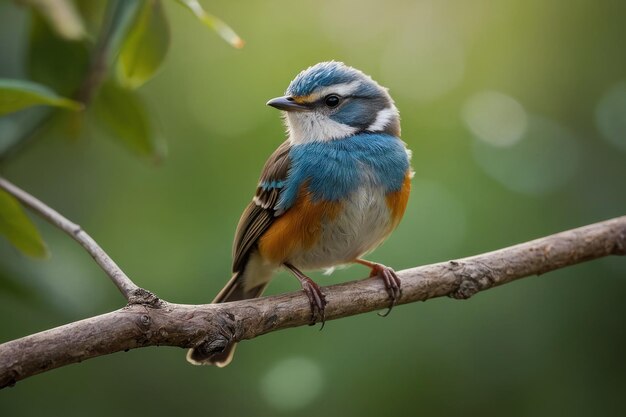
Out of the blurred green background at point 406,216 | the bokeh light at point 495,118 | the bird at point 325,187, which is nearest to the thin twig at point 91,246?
the blurred green background at point 406,216

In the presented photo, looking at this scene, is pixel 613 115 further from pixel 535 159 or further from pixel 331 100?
pixel 331 100

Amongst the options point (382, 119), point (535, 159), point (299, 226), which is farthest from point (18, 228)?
point (535, 159)

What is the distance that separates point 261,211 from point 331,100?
669mm

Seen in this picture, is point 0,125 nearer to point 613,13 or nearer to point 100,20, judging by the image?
point 100,20

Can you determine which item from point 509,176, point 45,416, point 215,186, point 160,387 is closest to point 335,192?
point 215,186

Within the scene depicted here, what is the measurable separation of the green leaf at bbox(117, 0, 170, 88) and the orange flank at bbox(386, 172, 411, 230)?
4.38 ft

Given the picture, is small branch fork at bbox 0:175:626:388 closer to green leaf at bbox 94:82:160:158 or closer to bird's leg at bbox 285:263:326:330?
bird's leg at bbox 285:263:326:330

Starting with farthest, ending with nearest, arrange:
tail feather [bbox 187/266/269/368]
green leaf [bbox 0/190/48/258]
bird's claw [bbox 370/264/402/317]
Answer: tail feather [bbox 187/266/269/368] < bird's claw [bbox 370/264/402/317] < green leaf [bbox 0/190/48/258]

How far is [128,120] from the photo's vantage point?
10.8 ft

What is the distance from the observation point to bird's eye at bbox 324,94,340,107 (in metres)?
3.91

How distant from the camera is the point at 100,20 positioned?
12.6 feet

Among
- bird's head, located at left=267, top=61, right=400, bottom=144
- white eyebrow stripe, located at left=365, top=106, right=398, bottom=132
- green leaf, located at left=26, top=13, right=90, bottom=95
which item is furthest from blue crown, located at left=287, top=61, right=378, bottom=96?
green leaf, located at left=26, top=13, right=90, bottom=95

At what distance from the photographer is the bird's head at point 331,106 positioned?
3854 mm

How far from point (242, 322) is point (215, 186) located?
1.30 m
